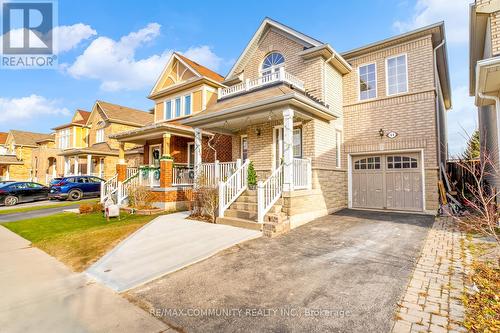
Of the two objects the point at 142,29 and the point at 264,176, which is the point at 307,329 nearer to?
the point at 264,176

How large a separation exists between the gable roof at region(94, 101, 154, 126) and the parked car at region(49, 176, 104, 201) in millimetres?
8696

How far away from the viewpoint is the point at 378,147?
36.8 feet

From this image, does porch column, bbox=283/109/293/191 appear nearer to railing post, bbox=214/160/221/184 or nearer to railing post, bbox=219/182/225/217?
railing post, bbox=219/182/225/217

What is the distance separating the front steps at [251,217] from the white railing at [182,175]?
4.85m

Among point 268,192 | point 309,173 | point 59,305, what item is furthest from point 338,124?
point 59,305

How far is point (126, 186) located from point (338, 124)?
1112 centimetres

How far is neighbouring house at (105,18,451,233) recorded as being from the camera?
29.8 feet

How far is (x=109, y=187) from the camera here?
14.0 metres

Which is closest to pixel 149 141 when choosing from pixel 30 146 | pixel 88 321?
pixel 88 321

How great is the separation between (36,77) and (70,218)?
639cm

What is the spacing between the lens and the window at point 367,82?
38.5 ft

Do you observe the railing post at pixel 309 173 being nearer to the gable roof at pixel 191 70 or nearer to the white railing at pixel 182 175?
the white railing at pixel 182 175

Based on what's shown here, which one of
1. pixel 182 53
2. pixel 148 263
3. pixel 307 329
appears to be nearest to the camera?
pixel 307 329

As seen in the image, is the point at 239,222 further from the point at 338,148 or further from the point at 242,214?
the point at 338,148
